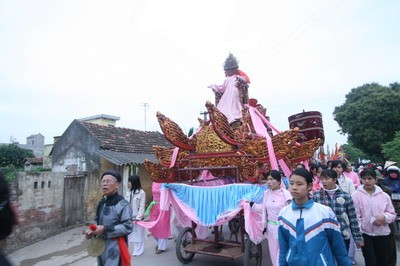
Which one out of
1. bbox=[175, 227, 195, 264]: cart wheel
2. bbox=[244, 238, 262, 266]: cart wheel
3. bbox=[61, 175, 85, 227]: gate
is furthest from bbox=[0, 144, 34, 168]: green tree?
bbox=[244, 238, 262, 266]: cart wheel

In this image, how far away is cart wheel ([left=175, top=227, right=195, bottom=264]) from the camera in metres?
5.52

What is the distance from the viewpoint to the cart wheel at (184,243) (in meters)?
5.52

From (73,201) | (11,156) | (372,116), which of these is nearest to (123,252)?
(73,201)

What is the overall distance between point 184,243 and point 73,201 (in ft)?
17.2

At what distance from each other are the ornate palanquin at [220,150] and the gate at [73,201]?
468 centimetres

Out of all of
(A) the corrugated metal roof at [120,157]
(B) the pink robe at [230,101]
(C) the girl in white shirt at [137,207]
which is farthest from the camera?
(A) the corrugated metal roof at [120,157]

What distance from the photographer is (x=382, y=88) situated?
21.1 m

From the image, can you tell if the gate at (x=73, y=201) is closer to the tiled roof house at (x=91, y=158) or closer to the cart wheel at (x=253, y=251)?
the tiled roof house at (x=91, y=158)

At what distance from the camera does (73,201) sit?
9.36 meters

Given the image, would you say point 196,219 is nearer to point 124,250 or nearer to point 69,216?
point 124,250

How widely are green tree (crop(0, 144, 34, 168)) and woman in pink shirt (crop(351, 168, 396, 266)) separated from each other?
98.9 feet

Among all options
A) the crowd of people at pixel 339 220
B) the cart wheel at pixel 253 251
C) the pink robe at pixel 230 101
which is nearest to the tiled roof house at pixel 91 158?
the pink robe at pixel 230 101

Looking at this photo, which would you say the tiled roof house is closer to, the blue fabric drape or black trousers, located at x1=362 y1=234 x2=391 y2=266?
the blue fabric drape

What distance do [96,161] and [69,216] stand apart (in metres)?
2.64
